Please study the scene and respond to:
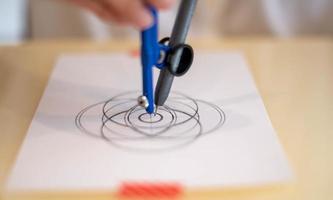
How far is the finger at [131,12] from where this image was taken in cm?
37

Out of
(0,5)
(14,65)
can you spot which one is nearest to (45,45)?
(14,65)

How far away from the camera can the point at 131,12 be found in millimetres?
373

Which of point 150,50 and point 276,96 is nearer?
point 150,50

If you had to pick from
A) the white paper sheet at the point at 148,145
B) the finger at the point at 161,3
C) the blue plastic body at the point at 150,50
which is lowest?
the white paper sheet at the point at 148,145

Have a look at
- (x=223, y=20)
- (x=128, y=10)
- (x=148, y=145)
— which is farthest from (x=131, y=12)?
(x=223, y=20)

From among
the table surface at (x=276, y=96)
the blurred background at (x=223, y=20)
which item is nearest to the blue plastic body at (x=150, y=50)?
the table surface at (x=276, y=96)

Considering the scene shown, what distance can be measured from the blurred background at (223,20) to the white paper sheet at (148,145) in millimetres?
242

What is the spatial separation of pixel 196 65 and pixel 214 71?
3 centimetres

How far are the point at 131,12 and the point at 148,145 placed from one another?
11 centimetres

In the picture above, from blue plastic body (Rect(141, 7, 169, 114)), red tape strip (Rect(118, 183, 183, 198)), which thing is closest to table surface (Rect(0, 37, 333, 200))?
red tape strip (Rect(118, 183, 183, 198))

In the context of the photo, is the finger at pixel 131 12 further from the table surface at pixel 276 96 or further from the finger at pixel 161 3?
the table surface at pixel 276 96

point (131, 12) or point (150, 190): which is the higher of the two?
point (131, 12)

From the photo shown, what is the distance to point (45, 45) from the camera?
64 centimetres

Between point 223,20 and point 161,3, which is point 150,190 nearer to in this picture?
point 161,3
